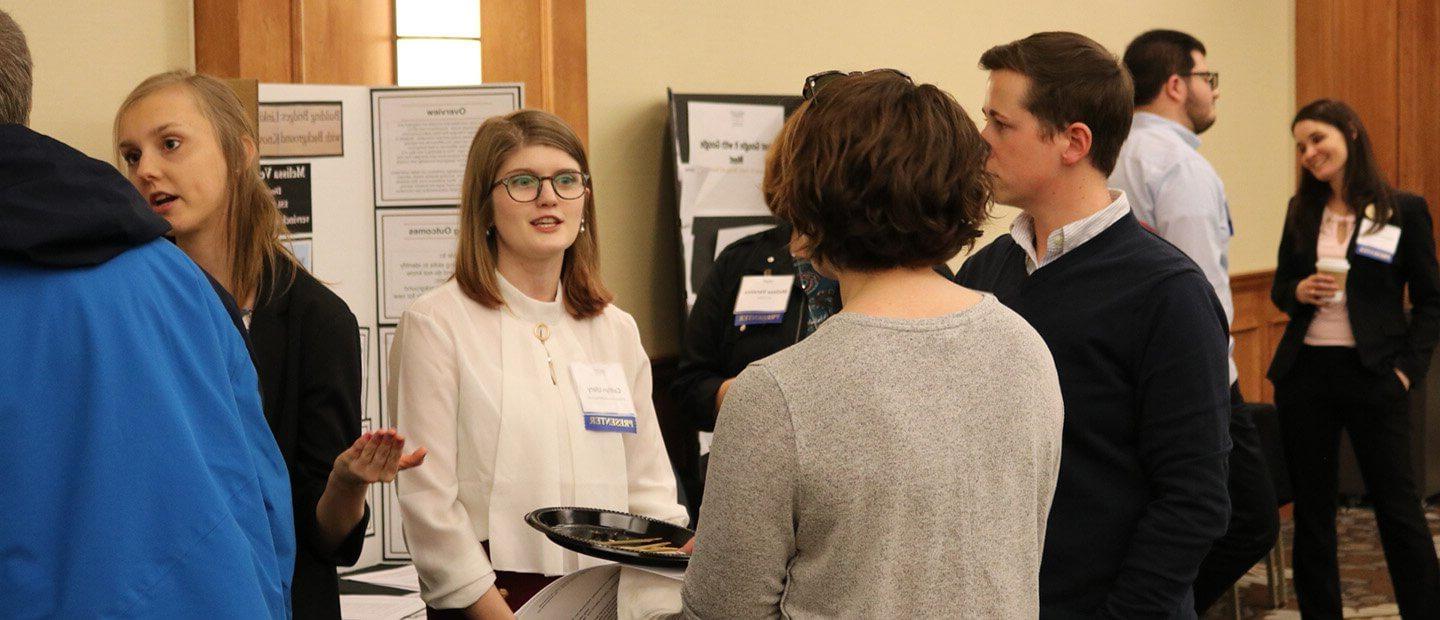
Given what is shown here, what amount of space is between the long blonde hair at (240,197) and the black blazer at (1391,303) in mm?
3755

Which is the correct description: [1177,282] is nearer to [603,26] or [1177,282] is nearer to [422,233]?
[422,233]

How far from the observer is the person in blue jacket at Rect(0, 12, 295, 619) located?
4.21 ft

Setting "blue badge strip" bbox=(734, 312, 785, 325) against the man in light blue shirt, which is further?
the man in light blue shirt

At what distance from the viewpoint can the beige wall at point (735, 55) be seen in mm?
4539

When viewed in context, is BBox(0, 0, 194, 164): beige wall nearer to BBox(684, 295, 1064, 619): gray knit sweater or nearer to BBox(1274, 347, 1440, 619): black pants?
BBox(684, 295, 1064, 619): gray knit sweater

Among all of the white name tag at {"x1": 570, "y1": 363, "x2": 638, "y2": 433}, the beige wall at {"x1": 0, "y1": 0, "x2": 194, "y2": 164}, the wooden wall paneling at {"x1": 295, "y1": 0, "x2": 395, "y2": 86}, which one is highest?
the wooden wall paneling at {"x1": 295, "y1": 0, "x2": 395, "y2": 86}

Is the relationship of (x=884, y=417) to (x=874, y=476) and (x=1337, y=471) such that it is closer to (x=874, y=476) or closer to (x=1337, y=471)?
(x=874, y=476)

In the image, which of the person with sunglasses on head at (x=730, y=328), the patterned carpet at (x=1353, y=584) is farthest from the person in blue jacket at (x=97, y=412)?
the patterned carpet at (x=1353, y=584)

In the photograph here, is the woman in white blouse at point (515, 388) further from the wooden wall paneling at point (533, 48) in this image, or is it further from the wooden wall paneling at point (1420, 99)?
the wooden wall paneling at point (1420, 99)

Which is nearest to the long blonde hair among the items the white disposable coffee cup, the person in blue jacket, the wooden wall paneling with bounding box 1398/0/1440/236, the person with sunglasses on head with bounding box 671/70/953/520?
the person in blue jacket

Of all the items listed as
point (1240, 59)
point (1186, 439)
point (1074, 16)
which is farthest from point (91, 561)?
point (1240, 59)

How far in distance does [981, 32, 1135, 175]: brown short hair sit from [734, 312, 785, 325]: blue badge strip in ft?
3.82

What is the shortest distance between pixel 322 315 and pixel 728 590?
918 millimetres

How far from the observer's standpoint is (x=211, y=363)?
1.42 metres
